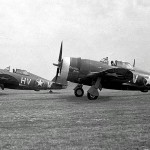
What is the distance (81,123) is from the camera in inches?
253

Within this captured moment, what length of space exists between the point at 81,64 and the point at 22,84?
26.0ft

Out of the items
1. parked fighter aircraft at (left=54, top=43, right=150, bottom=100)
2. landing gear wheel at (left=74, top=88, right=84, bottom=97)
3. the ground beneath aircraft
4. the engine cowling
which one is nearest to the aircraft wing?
parked fighter aircraft at (left=54, top=43, right=150, bottom=100)

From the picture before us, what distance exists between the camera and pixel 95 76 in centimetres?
1283

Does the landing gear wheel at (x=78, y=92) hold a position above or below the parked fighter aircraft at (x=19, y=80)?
below

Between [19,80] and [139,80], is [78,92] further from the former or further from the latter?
[19,80]

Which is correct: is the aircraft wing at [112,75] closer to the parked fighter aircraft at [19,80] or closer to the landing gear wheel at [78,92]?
the landing gear wheel at [78,92]

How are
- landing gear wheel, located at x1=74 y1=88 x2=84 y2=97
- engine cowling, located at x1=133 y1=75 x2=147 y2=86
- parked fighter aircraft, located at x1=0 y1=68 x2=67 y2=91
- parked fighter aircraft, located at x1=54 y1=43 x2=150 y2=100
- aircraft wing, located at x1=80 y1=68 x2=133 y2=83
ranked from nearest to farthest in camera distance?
aircraft wing, located at x1=80 y1=68 x2=133 y2=83 < parked fighter aircraft, located at x1=54 y1=43 x2=150 y2=100 < engine cowling, located at x1=133 y1=75 x2=147 y2=86 < landing gear wheel, located at x1=74 y1=88 x2=84 y2=97 < parked fighter aircraft, located at x1=0 y1=68 x2=67 y2=91

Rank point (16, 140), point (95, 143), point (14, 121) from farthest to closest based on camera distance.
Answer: point (14, 121), point (16, 140), point (95, 143)

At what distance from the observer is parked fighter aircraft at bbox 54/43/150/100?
12788mm

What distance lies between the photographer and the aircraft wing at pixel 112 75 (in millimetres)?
12219

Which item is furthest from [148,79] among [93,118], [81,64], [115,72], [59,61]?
[93,118]

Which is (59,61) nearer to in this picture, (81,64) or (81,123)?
(81,64)

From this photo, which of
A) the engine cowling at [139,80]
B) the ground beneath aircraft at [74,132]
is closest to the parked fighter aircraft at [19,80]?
the engine cowling at [139,80]

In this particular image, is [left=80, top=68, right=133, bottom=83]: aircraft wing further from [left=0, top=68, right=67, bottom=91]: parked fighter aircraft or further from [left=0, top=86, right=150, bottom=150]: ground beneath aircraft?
[left=0, top=68, right=67, bottom=91]: parked fighter aircraft
